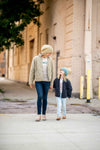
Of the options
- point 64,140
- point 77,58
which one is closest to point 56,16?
point 77,58

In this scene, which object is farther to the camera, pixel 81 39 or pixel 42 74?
pixel 81 39

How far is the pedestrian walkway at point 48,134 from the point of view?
16.5 feet

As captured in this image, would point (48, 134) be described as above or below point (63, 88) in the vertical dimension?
below

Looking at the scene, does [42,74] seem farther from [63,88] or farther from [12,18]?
[12,18]

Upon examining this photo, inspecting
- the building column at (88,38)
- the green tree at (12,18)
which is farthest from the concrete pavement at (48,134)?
the green tree at (12,18)

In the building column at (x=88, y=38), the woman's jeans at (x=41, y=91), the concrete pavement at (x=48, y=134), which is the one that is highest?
the building column at (x=88, y=38)

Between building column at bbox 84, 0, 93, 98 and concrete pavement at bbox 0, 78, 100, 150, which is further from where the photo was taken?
building column at bbox 84, 0, 93, 98

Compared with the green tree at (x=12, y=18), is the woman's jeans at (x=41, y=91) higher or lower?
lower

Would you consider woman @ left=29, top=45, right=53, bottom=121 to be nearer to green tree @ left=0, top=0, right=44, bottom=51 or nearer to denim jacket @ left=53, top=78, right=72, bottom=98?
denim jacket @ left=53, top=78, right=72, bottom=98

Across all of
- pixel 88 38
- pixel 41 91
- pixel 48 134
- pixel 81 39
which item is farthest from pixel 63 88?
pixel 81 39

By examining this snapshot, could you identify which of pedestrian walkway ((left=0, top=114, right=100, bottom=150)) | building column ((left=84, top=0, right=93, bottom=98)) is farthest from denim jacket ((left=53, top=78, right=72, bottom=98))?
building column ((left=84, top=0, right=93, bottom=98))

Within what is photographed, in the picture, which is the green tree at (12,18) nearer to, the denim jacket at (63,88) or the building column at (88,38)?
the building column at (88,38)

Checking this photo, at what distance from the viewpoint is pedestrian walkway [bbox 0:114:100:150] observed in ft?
16.5

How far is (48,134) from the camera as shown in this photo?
19.9 feet
